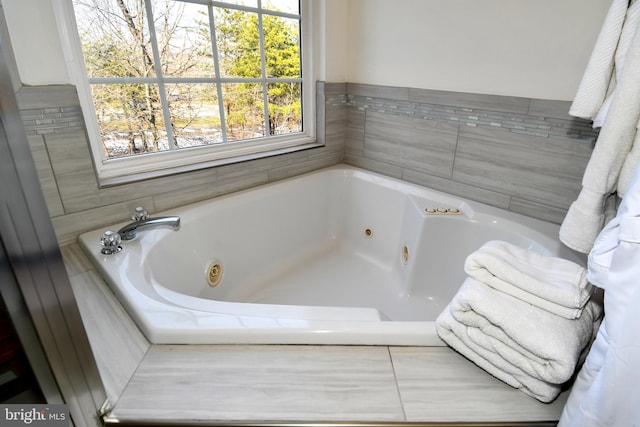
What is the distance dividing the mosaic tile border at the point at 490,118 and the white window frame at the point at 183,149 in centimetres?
31

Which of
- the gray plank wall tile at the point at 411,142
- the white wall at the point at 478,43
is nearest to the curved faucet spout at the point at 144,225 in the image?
the gray plank wall tile at the point at 411,142

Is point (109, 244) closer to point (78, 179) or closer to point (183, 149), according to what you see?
point (78, 179)

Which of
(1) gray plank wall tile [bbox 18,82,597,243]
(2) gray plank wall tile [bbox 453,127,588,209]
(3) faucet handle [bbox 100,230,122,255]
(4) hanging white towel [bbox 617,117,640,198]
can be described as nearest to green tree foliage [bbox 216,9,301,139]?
(1) gray plank wall tile [bbox 18,82,597,243]

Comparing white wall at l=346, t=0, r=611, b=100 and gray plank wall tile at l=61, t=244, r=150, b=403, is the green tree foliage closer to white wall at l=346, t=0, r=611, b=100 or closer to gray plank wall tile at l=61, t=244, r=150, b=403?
white wall at l=346, t=0, r=611, b=100

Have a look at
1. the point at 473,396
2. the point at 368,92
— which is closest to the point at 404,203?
the point at 368,92

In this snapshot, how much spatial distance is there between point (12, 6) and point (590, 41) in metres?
1.70

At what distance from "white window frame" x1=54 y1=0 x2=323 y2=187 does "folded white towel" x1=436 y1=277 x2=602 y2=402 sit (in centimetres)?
114

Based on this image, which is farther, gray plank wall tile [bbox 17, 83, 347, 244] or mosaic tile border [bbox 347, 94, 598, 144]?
mosaic tile border [bbox 347, 94, 598, 144]

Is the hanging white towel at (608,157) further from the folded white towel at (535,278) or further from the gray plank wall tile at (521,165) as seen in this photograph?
the gray plank wall tile at (521,165)

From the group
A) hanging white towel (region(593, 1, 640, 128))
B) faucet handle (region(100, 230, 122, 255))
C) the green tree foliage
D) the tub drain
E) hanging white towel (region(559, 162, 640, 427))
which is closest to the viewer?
hanging white towel (region(559, 162, 640, 427))

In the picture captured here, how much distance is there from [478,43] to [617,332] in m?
1.22

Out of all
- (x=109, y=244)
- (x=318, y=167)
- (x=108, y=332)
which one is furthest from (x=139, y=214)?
(x=318, y=167)

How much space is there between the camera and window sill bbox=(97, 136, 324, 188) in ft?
4.12

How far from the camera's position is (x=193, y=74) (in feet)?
4.68
